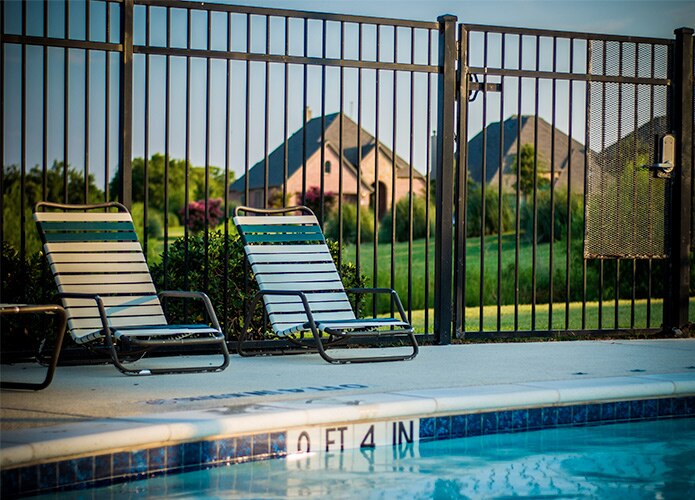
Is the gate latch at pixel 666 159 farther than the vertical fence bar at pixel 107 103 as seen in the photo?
Yes

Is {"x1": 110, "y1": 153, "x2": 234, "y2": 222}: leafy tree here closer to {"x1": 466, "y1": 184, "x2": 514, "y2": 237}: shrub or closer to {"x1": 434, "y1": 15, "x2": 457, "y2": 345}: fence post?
{"x1": 466, "y1": 184, "x2": 514, "y2": 237}: shrub

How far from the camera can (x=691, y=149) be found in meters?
8.01

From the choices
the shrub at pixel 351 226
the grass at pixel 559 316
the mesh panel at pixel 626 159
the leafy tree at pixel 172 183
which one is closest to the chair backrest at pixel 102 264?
the mesh panel at pixel 626 159

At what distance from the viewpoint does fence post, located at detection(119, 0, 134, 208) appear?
235 inches

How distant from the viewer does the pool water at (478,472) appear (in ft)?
12.0

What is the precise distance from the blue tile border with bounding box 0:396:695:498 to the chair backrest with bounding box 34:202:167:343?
6.37ft

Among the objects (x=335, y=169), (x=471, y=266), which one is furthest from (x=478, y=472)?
(x=335, y=169)

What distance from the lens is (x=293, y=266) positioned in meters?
6.59

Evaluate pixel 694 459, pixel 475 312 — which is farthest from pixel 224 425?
pixel 475 312

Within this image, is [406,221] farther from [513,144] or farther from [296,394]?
[296,394]

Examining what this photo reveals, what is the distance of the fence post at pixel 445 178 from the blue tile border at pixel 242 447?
2.23 m

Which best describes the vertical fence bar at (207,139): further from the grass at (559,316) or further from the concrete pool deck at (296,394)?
the grass at (559,316)

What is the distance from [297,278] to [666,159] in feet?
10.7

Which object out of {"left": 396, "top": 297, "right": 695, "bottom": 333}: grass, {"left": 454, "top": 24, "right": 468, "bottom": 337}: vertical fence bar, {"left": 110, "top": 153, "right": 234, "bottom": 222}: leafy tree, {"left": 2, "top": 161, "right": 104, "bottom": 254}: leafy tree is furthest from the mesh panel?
{"left": 110, "top": 153, "right": 234, "bottom": 222}: leafy tree
